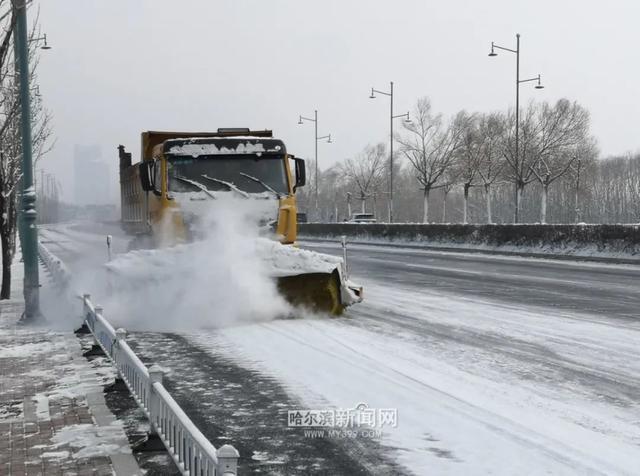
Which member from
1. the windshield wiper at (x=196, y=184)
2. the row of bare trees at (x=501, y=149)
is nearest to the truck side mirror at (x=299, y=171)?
the windshield wiper at (x=196, y=184)

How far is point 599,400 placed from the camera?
6141 mm

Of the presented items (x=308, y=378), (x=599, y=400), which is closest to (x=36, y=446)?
(x=308, y=378)

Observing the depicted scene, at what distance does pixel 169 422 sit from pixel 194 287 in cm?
607

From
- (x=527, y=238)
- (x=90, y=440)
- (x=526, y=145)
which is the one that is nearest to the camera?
(x=90, y=440)

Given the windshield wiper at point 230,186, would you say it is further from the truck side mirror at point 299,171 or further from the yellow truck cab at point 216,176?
the truck side mirror at point 299,171

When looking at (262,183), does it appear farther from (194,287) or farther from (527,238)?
(527,238)

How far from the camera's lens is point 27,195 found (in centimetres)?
1149

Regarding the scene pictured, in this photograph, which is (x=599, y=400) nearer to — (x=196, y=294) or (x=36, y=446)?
(x=36, y=446)

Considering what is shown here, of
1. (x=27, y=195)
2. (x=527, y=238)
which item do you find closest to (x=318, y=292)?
(x=27, y=195)

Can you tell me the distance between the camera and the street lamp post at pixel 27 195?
11.2 m

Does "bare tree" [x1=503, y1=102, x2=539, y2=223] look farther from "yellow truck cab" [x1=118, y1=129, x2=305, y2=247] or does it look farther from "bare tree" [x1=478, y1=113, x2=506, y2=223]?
"yellow truck cab" [x1=118, y1=129, x2=305, y2=247]

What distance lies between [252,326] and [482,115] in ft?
216

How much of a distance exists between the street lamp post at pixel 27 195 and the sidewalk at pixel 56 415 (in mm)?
1937

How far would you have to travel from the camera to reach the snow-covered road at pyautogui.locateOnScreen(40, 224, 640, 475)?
4879 mm
